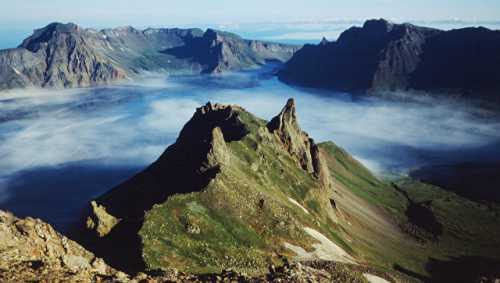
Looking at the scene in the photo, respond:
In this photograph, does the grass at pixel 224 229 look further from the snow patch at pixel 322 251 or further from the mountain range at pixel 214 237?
the snow patch at pixel 322 251

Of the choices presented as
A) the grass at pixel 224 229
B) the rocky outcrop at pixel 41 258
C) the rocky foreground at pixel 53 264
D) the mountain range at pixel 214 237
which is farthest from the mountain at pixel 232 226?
the rocky outcrop at pixel 41 258

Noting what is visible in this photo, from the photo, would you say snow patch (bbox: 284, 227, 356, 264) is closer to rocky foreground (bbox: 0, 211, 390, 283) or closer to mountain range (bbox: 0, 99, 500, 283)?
mountain range (bbox: 0, 99, 500, 283)

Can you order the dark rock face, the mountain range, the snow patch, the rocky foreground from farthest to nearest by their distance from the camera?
the snow patch < the dark rock face < the mountain range < the rocky foreground

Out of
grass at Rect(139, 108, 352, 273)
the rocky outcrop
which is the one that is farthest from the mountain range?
grass at Rect(139, 108, 352, 273)

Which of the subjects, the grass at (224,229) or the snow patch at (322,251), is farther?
the snow patch at (322,251)

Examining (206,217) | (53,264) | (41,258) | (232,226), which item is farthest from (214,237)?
(53,264)

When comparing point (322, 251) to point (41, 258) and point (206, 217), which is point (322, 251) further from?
point (41, 258)

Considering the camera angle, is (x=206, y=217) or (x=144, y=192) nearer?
(x=206, y=217)

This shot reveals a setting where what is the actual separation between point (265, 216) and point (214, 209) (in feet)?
48.4

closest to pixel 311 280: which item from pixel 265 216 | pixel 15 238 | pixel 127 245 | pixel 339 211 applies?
pixel 15 238

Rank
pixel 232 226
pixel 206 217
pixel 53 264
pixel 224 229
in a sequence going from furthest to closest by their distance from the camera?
pixel 232 226 < pixel 206 217 < pixel 224 229 < pixel 53 264

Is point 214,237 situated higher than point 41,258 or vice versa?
point 41,258

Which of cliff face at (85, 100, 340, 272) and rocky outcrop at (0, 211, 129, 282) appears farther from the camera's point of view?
cliff face at (85, 100, 340, 272)

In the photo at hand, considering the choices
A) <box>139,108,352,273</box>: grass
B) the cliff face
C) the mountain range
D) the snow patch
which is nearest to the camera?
the mountain range
